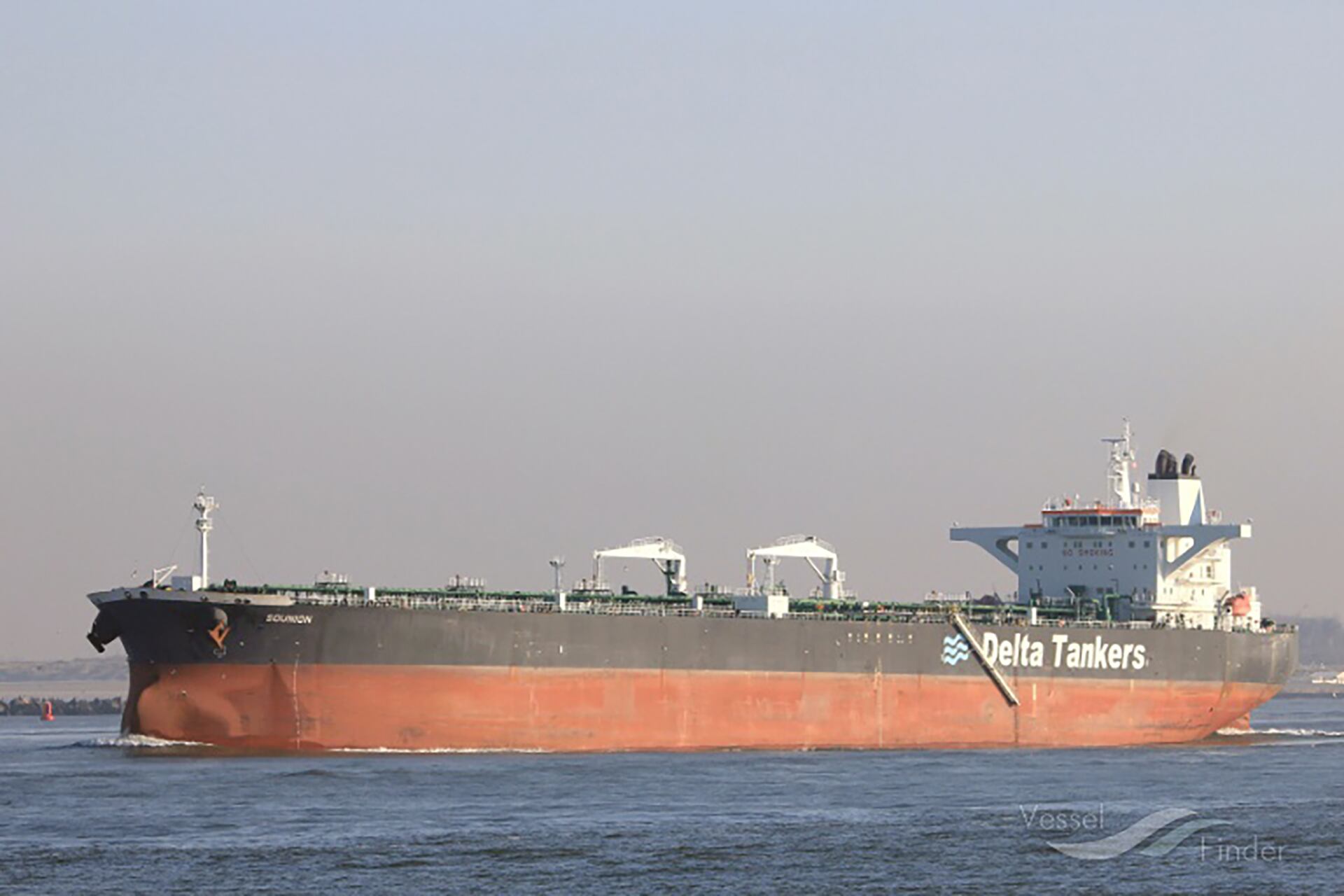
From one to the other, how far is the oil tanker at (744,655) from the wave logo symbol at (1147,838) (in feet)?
41.9

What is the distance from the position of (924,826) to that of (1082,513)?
79.1ft

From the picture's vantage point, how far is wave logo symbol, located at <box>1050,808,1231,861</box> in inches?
1179

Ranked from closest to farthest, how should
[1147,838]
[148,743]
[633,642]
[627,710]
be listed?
[1147,838], [148,743], [627,710], [633,642]

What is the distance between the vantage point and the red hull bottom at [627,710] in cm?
4044

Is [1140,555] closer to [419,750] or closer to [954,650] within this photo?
[954,650]

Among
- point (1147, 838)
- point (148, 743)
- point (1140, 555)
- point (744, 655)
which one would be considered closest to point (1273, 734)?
point (1140, 555)

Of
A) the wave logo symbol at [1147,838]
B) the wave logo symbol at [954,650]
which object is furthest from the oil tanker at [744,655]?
the wave logo symbol at [1147,838]

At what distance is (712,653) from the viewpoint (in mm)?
44844

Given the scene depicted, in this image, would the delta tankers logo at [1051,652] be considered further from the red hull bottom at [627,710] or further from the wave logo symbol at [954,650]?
the red hull bottom at [627,710]

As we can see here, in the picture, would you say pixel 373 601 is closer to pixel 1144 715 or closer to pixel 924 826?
pixel 924 826

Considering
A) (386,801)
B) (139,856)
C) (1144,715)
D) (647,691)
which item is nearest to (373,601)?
(647,691)

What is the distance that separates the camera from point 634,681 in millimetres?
43781

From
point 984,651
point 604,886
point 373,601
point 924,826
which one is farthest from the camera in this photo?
point 984,651

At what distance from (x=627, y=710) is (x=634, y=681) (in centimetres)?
63
